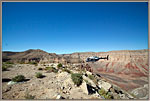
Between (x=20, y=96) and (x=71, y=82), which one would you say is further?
(x=71, y=82)

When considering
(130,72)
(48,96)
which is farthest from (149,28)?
(130,72)

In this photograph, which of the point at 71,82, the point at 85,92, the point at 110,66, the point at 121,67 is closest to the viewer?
the point at 85,92

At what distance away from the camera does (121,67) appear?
44375mm

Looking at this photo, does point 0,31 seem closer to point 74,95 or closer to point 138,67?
point 74,95

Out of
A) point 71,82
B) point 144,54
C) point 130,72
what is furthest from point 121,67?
point 71,82

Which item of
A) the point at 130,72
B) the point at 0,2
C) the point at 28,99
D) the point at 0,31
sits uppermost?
the point at 0,2

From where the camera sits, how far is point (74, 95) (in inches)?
195

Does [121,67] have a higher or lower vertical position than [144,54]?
lower

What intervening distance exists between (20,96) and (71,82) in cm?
350

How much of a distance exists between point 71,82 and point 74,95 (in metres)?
1.67

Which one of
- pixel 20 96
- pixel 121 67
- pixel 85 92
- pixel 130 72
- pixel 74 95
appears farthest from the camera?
pixel 121 67

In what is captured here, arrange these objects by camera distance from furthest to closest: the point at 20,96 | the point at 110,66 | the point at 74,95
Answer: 1. the point at 110,66
2. the point at 74,95
3. the point at 20,96

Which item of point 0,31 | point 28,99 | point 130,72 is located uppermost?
point 0,31

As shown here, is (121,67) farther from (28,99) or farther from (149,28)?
(28,99)
